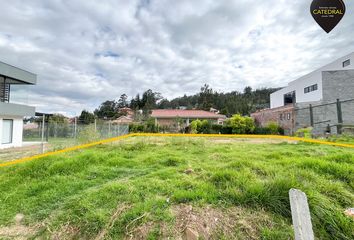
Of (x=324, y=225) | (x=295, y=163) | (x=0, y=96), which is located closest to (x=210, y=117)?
(x=0, y=96)

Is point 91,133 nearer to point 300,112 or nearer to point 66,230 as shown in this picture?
point 66,230

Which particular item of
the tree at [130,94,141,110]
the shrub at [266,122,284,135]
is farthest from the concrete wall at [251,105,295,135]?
the tree at [130,94,141,110]

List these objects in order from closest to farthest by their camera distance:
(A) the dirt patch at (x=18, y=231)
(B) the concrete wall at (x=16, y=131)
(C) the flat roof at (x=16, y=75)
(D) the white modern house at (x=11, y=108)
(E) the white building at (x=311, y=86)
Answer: (A) the dirt patch at (x=18, y=231)
(C) the flat roof at (x=16, y=75)
(D) the white modern house at (x=11, y=108)
(B) the concrete wall at (x=16, y=131)
(E) the white building at (x=311, y=86)

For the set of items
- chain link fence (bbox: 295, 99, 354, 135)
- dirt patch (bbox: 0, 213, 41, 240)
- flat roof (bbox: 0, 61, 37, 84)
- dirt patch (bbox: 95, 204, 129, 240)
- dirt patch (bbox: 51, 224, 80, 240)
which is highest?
flat roof (bbox: 0, 61, 37, 84)

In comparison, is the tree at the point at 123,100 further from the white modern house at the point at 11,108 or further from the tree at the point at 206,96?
the white modern house at the point at 11,108

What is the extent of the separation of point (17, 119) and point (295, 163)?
1573cm

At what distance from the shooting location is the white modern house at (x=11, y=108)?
11535mm

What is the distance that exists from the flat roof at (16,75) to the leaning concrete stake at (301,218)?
1475 centimetres

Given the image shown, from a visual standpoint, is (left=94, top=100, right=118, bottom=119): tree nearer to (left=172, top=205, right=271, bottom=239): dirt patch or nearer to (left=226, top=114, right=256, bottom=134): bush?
(left=226, top=114, right=256, bottom=134): bush

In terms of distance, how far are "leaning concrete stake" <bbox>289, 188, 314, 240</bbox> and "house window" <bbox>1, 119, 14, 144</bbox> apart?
1502 centimetres

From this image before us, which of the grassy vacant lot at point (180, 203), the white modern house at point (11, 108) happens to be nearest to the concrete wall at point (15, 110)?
the white modern house at point (11, 108)

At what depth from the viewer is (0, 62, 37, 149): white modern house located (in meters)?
11.5

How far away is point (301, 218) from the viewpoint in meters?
1.60

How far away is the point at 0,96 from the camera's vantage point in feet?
40.2
